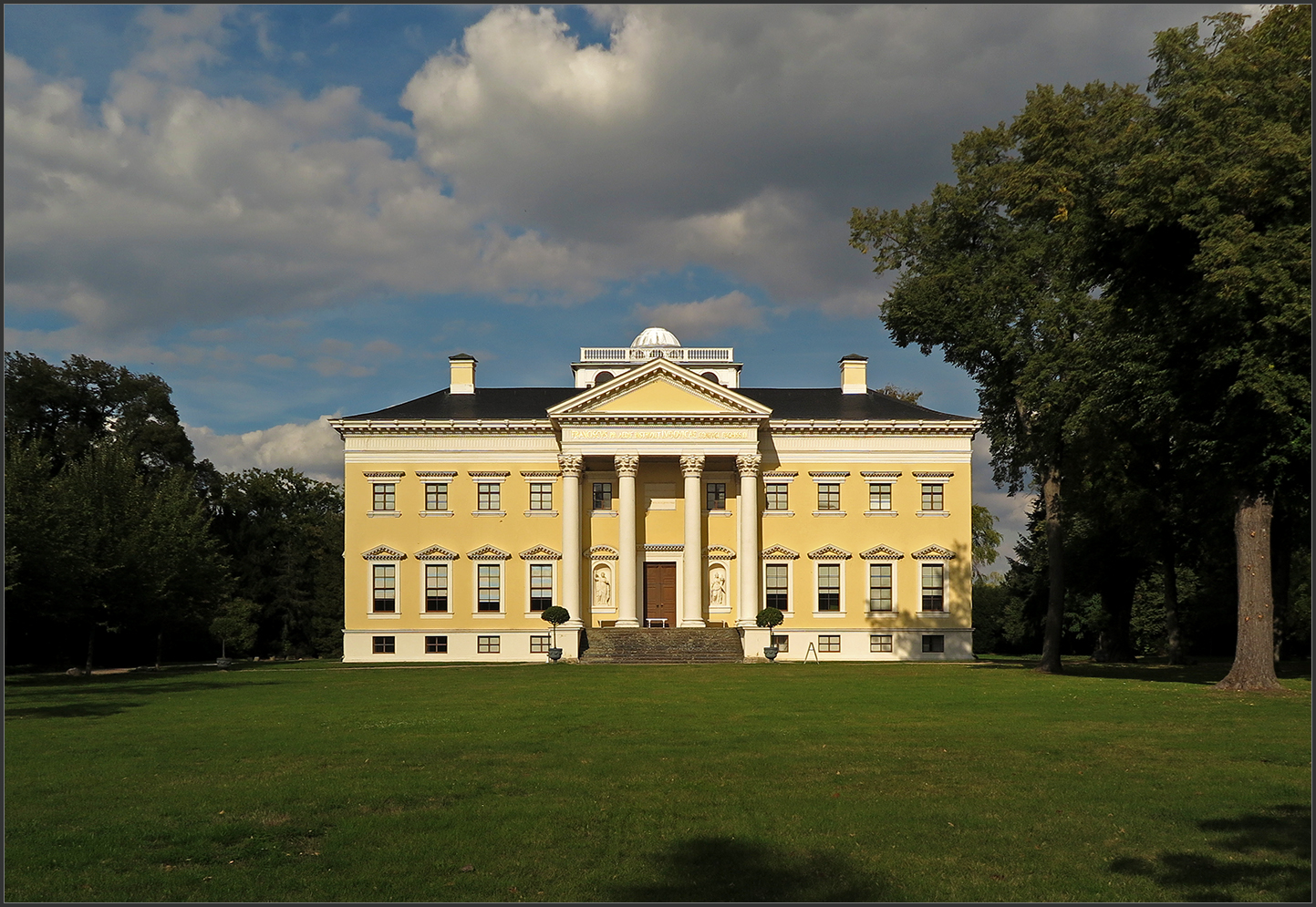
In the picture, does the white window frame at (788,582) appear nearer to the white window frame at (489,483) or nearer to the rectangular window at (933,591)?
the rectangular window at (933,591)

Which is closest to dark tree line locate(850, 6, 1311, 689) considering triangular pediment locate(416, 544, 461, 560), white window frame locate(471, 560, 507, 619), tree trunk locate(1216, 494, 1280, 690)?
tree trunk locate(1216, 494, 1280, 690)

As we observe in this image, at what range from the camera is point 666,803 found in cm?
1102

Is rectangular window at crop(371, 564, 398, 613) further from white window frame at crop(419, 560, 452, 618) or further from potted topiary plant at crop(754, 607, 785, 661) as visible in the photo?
potted topiary plant at crop(754, 607, 785, 661)

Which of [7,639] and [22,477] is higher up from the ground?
[22,477]

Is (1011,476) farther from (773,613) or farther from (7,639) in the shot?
(7,639)

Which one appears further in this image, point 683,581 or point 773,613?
point 683,581

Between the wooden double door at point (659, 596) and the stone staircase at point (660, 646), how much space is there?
3642 millimetres

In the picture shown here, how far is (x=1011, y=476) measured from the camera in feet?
135

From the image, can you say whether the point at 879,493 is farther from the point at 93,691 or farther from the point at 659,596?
the point at 93,691

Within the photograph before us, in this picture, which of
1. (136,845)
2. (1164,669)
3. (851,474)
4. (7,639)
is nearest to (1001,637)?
(851,474)

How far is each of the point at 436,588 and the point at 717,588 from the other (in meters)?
13.3

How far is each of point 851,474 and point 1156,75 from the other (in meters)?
27.0

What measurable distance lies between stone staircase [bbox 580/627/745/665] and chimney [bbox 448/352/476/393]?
15.3 m

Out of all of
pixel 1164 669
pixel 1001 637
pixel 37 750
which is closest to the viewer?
pixel 37 750
